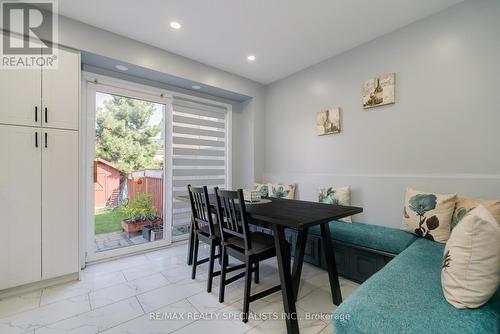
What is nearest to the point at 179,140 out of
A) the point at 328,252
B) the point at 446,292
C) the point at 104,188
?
the point at 104,188

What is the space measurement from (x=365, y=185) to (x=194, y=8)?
2.72 m

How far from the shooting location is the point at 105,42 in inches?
101

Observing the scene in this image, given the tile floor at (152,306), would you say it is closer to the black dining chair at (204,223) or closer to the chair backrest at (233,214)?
the black dining chair at (204,223)

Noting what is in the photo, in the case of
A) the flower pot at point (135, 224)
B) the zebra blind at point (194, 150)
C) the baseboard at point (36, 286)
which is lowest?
the baseboard at point (36, 286)

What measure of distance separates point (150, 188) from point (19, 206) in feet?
4.64

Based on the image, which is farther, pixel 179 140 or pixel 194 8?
pixel 179 140

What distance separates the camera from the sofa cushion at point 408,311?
36.9 inches

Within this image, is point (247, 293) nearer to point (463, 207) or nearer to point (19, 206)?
point (463, 207)

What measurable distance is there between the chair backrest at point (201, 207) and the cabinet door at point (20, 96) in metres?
1.64

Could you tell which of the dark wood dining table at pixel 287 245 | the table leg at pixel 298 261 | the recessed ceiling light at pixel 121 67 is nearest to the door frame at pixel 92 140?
the recessed ceiling light at pixel 121 67

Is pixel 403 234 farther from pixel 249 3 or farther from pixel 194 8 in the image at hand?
pixel 194 8

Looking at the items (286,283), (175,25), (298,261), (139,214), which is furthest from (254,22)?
(139,214)

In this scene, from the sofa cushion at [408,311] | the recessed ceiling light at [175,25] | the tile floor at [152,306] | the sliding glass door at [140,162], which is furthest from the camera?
the sliding glass door at [140,162]

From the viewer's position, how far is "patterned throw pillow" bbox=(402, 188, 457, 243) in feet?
6.45
